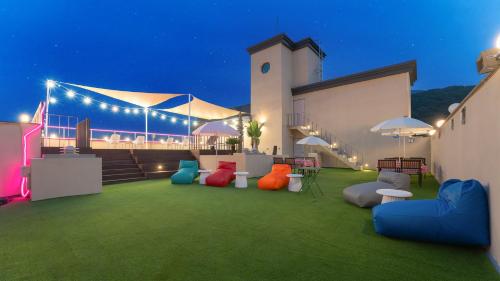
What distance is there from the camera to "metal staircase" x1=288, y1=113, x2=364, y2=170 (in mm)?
12500

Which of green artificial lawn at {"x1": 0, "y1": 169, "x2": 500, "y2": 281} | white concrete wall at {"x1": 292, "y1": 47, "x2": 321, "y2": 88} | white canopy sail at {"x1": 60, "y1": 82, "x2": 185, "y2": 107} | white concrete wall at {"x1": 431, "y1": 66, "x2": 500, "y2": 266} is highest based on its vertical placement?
white concrete wall at {"x1": 292, "y1": 47, "x2": 321, "y2": 88}

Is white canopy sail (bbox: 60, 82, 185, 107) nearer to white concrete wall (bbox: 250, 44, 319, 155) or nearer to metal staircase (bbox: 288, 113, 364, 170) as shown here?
white concrete wall (bbox: 250, 44, 319, 155)

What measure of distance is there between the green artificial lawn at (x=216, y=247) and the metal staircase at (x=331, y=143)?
29.6 ft

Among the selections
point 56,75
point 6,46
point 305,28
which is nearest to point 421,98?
point 305,28

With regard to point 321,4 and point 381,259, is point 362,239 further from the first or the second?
point 321,4

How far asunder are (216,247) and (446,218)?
2.43 m

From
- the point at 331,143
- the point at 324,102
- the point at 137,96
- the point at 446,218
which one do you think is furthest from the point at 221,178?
the point at 324,102

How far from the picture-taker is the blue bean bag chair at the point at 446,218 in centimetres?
218

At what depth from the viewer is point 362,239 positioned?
2598 millimetres

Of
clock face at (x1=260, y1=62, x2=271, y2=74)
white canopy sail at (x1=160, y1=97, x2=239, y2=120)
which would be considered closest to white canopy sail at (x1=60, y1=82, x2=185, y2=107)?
white canopy sail at (x1=160, y1=97, x2=239, y2=120)

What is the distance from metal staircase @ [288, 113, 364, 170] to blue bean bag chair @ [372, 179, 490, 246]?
33.5 feet

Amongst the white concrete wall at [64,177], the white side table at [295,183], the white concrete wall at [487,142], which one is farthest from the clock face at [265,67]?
the white concrete wall at [487,142]

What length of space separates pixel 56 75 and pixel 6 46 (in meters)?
7.98

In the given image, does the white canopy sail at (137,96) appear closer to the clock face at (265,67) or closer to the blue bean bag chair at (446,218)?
the clock face at (265,67)
